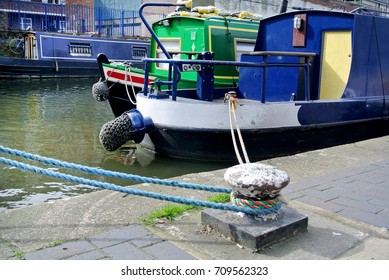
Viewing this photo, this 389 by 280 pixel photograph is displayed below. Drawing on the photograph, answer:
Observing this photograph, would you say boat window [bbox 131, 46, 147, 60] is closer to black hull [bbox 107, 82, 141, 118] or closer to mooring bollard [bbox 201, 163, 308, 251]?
black hull [bbox 107, 82, 141, 118]

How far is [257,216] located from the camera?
9.91 feet

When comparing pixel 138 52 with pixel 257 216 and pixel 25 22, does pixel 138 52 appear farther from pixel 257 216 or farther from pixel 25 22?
pixel 257 216

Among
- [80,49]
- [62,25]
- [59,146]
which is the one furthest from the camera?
[62,25]

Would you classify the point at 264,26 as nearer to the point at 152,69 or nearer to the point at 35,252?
the point at 152,69

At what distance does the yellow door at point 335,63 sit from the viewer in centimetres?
722

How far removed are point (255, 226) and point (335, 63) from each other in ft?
16.8

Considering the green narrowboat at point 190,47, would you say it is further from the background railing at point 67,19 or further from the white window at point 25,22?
the white window at point 25,22

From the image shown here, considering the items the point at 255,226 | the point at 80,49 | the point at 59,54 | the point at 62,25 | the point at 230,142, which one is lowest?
the point at 230,142

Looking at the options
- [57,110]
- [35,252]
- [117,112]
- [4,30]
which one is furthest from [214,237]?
[4,30]

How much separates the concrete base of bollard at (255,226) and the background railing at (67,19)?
23.0m

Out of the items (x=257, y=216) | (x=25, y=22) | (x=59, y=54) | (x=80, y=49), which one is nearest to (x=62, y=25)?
(x=25, y=22)

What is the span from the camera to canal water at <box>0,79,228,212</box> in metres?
5.60

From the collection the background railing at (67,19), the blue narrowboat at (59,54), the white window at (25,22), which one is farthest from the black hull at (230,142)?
the white window at (25,22)

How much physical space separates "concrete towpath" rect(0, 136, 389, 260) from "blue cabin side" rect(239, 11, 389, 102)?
3.33m
